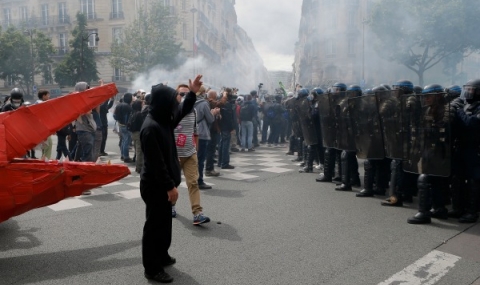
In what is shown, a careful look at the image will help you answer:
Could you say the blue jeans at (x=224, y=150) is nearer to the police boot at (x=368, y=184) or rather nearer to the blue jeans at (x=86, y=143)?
the blue jeans at (x=86, y=143)

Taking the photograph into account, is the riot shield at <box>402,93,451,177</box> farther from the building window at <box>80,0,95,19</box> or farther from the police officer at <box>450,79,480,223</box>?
the building window at <box>80,0,95,19</box>

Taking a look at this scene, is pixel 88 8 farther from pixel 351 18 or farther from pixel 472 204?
pixel 472 204

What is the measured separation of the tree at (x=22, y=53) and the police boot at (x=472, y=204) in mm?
40096

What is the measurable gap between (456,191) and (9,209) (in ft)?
16.6

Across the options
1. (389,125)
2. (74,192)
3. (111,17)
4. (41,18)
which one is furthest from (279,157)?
(41,18)

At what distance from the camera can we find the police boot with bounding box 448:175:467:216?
209 inches

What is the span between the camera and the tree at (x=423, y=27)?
2772 centimetres

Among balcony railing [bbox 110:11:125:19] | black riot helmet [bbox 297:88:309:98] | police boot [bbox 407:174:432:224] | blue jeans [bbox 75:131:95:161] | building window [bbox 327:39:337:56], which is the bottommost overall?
police boot [bbox 407:174:432:224]

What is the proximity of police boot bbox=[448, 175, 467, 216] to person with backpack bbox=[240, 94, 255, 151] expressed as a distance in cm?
837

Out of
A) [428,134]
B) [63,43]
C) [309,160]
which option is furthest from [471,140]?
[63,43]

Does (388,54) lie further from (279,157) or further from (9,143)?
(9,143)

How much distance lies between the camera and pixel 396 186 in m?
5.95

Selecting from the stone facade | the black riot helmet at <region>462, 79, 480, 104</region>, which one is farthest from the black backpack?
the stone facade

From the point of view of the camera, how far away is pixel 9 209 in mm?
3703
